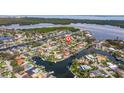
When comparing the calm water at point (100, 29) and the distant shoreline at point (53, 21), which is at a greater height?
the distant shoreline at point (53, 21)

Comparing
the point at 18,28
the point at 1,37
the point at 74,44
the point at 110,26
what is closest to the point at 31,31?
the point at 18,28

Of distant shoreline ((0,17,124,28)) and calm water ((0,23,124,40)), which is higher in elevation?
distant shoreline ((0,17,124,28))

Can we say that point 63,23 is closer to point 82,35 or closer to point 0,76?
point 82,35

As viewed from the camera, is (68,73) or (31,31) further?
(31,31)

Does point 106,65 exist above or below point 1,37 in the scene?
below

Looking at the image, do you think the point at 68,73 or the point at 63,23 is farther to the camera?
the point at 63,23

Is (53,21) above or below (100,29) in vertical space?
above
